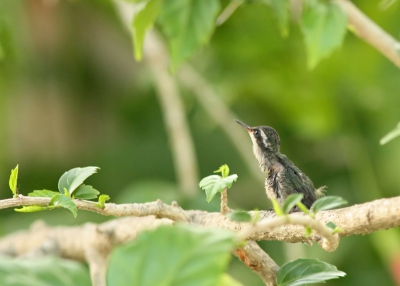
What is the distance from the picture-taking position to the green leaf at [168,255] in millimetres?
417

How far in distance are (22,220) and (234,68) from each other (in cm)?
106

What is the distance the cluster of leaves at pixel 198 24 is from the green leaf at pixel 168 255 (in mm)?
546

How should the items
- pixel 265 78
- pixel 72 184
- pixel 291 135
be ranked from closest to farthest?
1. pixel 72 184
2. pixel 265 78
3. pixel 291 135

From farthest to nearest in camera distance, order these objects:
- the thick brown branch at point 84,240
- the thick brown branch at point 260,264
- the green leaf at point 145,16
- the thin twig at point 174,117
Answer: the thin twig at point 174,117 < the thick brown branch at point 84,240 < the green leaf at point 145,16 < the thick brown branch at point 260,264

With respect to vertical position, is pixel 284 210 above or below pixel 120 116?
below

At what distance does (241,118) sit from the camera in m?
2.44

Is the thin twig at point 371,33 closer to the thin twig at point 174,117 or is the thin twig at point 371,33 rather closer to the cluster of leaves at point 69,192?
the cluster of leaves at point 69,192

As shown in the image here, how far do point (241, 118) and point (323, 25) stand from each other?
1.48 meters

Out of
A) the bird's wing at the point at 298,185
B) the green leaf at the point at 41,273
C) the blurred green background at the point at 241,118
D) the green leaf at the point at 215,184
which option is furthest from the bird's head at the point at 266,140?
the blurred green background at the point at 241,118

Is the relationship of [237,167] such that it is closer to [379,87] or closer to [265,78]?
[265,78]

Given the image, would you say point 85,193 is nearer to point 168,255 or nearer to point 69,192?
point 69,192

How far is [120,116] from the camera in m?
2.76

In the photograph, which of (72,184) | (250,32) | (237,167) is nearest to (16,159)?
(237,167)

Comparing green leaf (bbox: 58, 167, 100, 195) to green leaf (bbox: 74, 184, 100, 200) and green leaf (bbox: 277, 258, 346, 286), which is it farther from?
green leaf (bbox: 277, 258, 346, 286)
